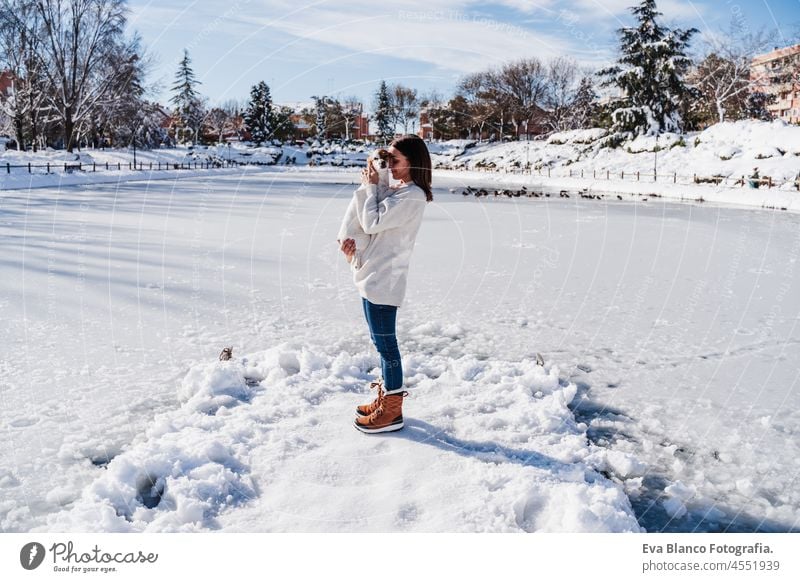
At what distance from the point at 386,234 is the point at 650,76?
143 feet

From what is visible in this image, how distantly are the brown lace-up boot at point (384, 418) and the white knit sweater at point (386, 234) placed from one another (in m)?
0.52

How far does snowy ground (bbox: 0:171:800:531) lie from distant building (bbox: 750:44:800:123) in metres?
33.1

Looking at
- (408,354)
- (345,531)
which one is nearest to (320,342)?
(408,354)

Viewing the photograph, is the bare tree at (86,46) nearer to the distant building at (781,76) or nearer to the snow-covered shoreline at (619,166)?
the snow-covered shoreline at (619,166)

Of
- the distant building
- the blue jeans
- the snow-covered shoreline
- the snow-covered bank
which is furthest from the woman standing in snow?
the distant building

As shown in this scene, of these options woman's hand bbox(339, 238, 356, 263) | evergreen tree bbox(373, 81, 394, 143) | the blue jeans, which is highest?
evergreen tree bbox(373, 81, 394, 143)

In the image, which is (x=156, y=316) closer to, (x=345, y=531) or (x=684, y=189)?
(x=345, y=531)

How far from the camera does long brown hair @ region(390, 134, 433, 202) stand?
282 cm

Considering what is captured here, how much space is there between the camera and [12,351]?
453cm

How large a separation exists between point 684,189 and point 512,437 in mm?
28301

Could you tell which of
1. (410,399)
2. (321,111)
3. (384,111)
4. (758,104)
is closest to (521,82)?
A: (758,104)

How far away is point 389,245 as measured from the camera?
289 cm

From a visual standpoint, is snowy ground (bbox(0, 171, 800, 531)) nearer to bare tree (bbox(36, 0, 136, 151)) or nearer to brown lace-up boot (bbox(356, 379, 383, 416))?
brown lace-up boot (bbox(356, 379, 383, 416))

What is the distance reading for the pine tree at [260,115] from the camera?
58.9m
